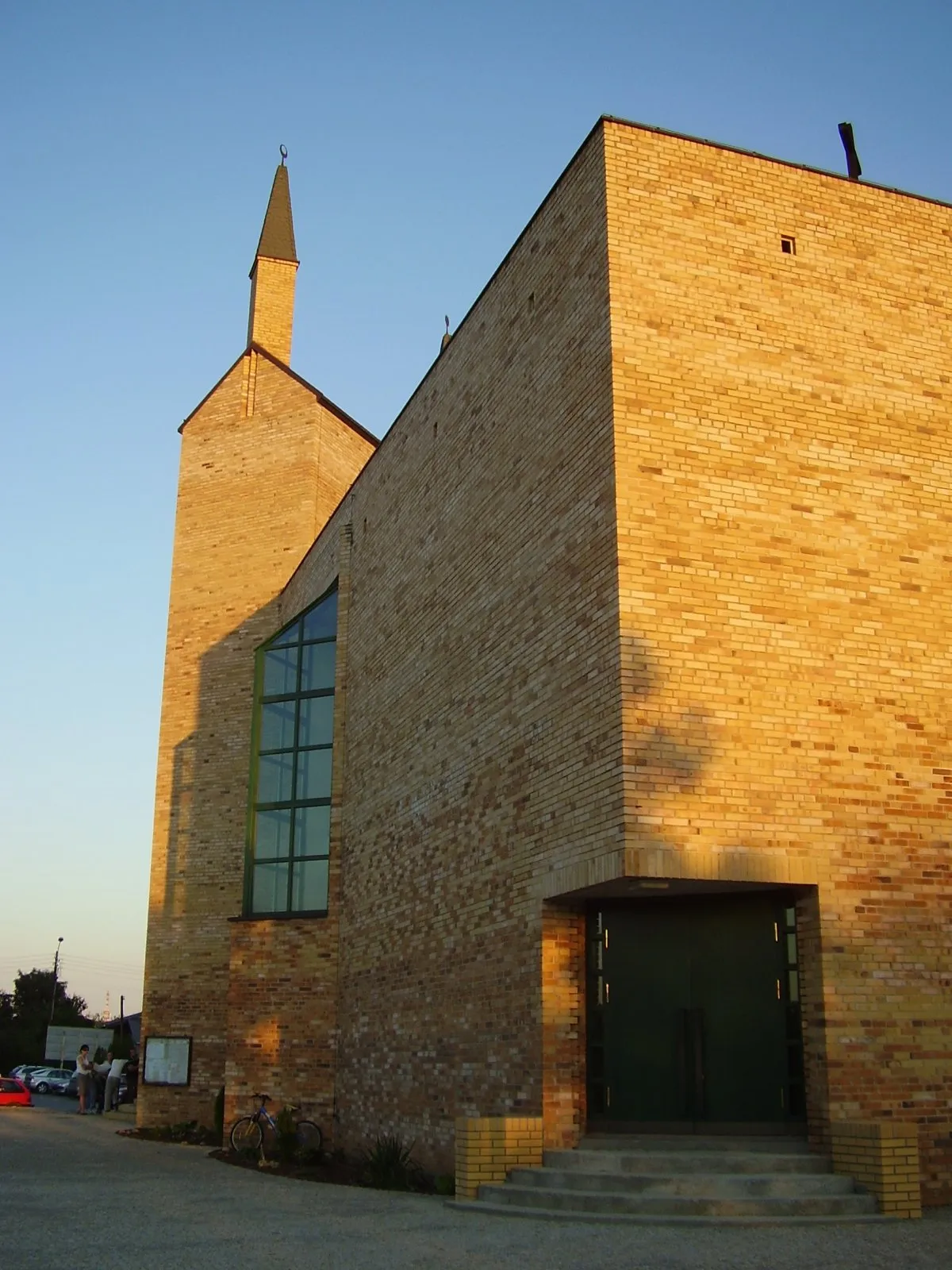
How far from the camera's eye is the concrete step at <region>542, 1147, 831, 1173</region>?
9.49 metres

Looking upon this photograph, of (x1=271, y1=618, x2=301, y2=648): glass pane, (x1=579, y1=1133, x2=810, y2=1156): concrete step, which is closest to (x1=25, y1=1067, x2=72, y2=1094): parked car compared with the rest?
(x1=271, y1=618, x2=301, y2=648): glass pane

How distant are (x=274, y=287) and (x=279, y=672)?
12080 mm

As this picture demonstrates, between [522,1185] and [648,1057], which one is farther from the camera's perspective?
[648,1057]

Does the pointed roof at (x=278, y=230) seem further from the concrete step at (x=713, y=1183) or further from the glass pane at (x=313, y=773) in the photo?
the concrete step at (x=713, y=1183)

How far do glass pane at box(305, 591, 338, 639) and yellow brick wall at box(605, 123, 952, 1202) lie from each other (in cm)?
955

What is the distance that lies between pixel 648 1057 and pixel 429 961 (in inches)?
157

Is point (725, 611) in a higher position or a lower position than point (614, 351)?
lower

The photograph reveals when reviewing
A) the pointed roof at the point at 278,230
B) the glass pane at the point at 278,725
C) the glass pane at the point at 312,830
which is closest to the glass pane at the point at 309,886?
the glass pane at the point at 312,830

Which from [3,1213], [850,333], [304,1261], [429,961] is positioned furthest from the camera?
[429,961]

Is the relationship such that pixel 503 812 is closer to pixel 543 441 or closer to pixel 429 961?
pixel 429 961

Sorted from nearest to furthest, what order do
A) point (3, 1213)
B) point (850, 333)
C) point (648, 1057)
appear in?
1. point (3, 1213)
2. point (648, 1057)
3. point (850, 333)

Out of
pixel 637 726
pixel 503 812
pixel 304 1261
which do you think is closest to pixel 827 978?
pixel 637 726

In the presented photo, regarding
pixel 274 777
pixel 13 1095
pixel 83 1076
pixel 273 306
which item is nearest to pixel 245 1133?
pixel 274 777

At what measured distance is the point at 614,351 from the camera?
11156 millimetres
